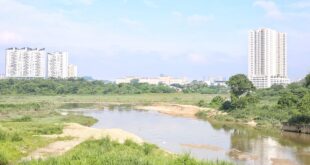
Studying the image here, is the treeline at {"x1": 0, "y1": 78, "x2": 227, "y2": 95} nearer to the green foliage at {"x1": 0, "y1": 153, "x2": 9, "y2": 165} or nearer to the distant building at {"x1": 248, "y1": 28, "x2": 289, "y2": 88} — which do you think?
the distant building at {"x1": 248, "y1": 28, "x2": 289, "y2": 88}

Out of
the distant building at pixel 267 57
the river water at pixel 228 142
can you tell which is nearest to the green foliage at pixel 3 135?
the river water at pixel 228 142

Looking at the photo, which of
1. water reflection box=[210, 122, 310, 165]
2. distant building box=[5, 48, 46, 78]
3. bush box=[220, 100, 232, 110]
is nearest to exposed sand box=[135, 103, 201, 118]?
bush box=[220, 100, 232, 110]

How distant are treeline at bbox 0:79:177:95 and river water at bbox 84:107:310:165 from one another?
2632 inches

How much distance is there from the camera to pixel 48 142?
2912cm

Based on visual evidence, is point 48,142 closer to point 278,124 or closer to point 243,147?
point 243,147

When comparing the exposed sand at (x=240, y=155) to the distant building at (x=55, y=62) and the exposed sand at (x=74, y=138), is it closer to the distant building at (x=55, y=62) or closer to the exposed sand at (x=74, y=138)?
the exposed sand at (x=74, y=138)

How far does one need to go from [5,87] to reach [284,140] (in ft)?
305

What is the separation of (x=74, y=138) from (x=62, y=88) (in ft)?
306

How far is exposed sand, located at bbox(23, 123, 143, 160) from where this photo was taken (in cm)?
2530

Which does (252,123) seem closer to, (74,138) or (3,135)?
(74,138)

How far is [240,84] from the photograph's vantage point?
6656 centimetres

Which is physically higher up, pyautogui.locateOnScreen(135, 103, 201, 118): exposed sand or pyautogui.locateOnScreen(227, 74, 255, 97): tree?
pyautogui.locateOnScreen(227, 74, 255, 97): tree

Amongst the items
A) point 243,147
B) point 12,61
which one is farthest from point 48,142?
point 12,61

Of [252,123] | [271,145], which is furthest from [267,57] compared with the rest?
[271,145]
